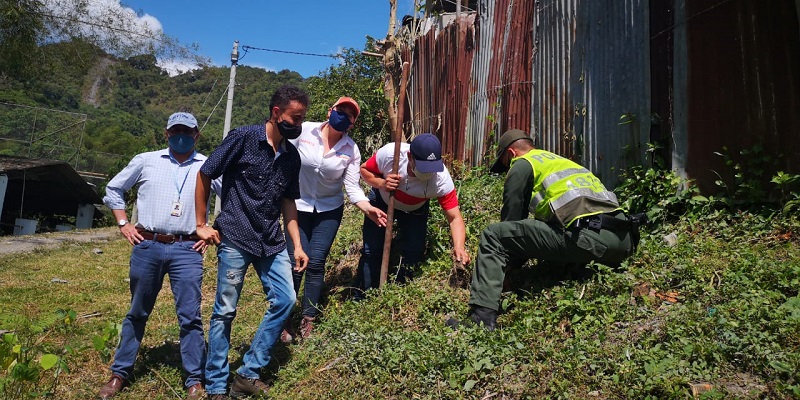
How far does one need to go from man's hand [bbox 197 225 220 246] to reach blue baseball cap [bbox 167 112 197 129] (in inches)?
30.4

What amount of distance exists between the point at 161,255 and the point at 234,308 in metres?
0.61

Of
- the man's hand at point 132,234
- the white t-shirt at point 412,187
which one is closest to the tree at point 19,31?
the man's hand at point 132,234

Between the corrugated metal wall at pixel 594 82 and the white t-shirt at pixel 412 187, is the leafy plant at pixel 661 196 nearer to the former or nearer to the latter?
the corrugated metal wall at pixel 594 82

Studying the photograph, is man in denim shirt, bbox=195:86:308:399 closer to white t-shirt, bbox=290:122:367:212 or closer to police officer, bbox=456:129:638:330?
white t-shirt, bbox=290:122:367:212

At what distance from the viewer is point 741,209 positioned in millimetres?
4680

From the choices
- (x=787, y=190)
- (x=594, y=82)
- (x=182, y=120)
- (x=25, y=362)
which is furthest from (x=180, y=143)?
(x=787, y=190)

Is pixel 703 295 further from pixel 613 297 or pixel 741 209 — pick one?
pixel 741 209

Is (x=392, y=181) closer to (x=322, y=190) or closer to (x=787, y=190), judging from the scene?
(x=322, y=190)

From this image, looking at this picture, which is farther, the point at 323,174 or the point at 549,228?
the point at 323,174

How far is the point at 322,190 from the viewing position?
4883 mm

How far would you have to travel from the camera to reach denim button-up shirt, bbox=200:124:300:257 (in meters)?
3.91

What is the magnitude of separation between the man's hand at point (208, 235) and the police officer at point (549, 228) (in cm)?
171

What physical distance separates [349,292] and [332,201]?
3.25 feet

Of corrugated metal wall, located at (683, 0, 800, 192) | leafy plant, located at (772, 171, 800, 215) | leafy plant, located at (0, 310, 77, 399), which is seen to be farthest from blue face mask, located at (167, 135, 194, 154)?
leafy plant, located at (772, 171, 800, 215)
